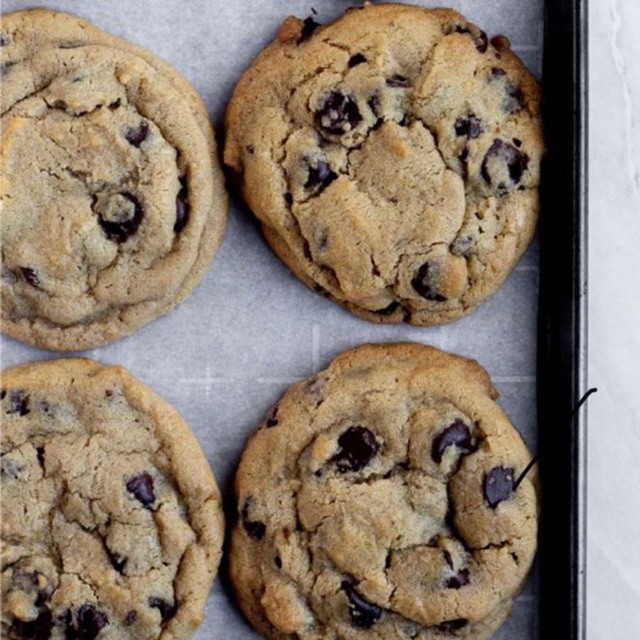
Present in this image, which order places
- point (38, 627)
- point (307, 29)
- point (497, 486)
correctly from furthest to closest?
1. point (307, 29)
2. point (497, 486)
3. point (38, 627)

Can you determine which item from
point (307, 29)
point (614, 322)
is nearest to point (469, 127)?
point (307, 29)

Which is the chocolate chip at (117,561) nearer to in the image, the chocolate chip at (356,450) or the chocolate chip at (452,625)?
the chocolate chip at (356,450)

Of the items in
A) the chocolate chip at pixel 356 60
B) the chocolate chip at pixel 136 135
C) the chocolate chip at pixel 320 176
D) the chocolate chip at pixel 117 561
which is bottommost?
the chocolate chip at pixel 117 561

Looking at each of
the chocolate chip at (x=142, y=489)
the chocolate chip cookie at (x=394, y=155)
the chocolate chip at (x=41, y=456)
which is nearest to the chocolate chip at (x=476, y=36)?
the chocolate chip cookie at (x=394, y=155)

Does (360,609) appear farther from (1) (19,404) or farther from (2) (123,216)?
(2) (123,216)

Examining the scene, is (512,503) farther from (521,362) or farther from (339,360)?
(339,360)
